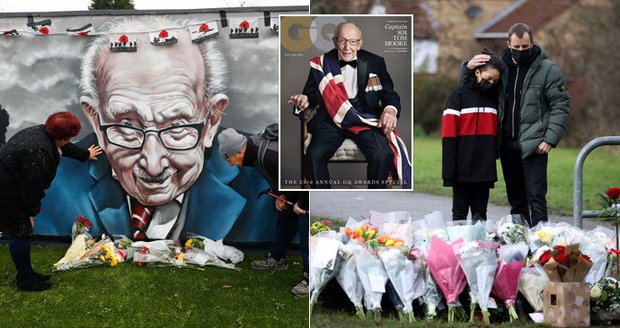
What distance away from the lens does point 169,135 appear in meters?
5.82

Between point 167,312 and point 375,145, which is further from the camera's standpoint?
point 167,312

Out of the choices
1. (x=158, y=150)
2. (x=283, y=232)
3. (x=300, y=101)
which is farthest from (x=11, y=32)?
(x=300, y=101)

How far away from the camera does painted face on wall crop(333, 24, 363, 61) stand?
332cm

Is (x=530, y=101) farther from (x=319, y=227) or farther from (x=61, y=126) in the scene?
(x=61, y=126)

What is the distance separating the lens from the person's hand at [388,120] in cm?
336

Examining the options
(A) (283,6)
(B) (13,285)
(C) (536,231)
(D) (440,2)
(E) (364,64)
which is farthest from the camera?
(A) (283,6)

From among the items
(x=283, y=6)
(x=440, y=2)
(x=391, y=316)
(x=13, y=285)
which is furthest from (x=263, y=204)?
(x=440, y=2)

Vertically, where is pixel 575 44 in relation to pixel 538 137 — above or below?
above

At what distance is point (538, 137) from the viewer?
3.90 meters

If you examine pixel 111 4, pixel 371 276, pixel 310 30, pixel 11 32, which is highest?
pixel 111 4

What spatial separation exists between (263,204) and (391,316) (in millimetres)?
2193

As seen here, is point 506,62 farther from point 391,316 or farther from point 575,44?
point 391,316

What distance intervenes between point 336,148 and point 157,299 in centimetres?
162

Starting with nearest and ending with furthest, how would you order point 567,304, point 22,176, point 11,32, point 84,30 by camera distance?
point 567,304, point 22,176, point 84,30, point 11,32
